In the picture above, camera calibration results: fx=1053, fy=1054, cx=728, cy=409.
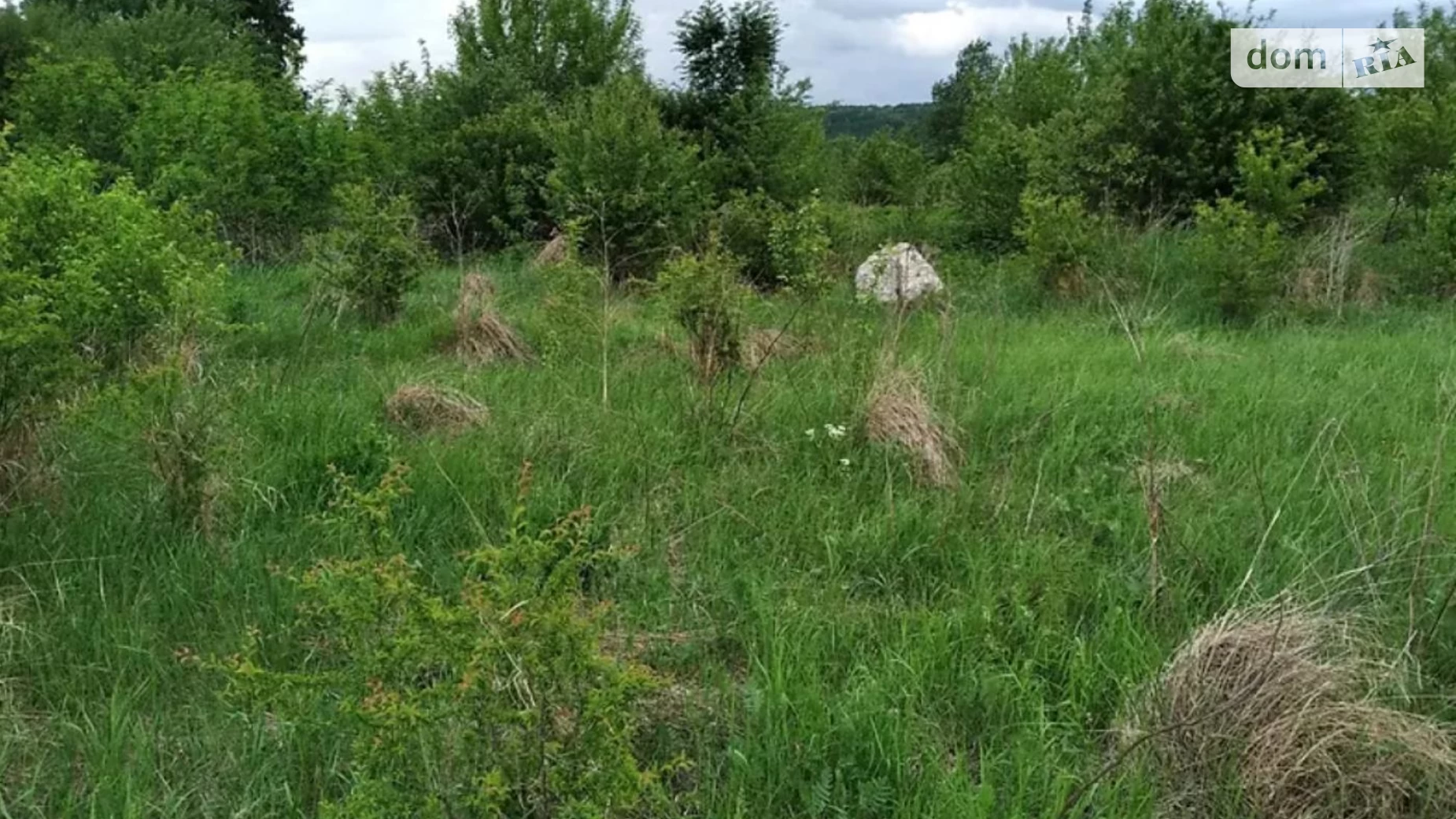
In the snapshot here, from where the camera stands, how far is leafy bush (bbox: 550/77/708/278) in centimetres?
873

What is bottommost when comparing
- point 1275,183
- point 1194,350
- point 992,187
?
point 1194,350

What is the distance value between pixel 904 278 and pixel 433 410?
3528 millimetres

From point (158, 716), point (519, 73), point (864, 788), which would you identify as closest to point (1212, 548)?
point (864, 788)

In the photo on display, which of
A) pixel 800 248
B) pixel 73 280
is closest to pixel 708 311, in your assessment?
pixel 800 248

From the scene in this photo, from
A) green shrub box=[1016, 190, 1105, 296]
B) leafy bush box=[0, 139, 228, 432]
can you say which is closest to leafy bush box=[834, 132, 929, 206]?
green shrub box=[1016, 190, 1105, 296]

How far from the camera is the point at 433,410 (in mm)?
4207

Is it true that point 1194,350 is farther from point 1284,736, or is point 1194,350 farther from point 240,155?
point 240,155

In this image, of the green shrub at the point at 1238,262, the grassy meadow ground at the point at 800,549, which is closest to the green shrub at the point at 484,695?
the grassy meadow ground at the point at 800,549

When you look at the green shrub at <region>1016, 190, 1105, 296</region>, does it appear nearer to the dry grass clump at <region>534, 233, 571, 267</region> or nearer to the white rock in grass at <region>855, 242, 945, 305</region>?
the white rock in grass at <region>855, 242, 945, 305</region>

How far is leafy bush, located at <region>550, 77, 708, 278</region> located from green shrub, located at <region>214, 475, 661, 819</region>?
697cm

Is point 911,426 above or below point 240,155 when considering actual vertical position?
below

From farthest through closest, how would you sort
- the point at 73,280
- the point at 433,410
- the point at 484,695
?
1. the point at 433,410
2. the point at 73,280
3. the point at 484,695

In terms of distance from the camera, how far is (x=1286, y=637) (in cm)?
218

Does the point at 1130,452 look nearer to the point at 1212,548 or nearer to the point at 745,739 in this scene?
the point at 1212,548
